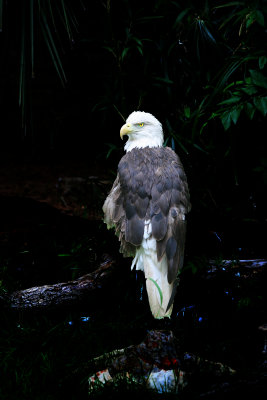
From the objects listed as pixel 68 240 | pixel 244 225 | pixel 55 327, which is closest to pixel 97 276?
pixel 55 327

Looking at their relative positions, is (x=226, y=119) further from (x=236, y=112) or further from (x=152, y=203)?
(x=152, y=203)

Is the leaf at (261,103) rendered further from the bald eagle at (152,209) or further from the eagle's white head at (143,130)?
the eagle's white head at (143,130)

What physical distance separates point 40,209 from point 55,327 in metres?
1.53

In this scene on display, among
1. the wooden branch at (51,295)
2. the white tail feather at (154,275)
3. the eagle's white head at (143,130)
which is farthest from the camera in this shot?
the eagle's white head at (143,130)

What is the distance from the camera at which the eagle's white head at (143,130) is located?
2.95 m

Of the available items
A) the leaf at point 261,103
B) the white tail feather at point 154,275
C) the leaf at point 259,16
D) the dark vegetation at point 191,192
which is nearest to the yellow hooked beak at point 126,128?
the dark vegetation at point 191,192

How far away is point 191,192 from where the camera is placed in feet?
11.2

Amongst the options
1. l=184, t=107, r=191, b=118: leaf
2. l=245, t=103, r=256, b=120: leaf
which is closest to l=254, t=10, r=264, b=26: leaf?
l=245, t=103, r=256, b=120: leaf

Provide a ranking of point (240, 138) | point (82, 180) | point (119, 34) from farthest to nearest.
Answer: point (82, 180), point (119, 34), point (240, 138)

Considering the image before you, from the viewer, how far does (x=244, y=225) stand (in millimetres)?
3391

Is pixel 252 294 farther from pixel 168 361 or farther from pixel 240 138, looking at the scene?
pixel 240 138

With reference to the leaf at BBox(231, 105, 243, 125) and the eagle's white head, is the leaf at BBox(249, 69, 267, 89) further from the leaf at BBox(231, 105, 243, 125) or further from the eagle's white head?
the eagle's white head

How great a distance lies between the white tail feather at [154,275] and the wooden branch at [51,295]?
492 mm

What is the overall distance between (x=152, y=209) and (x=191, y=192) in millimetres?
873
